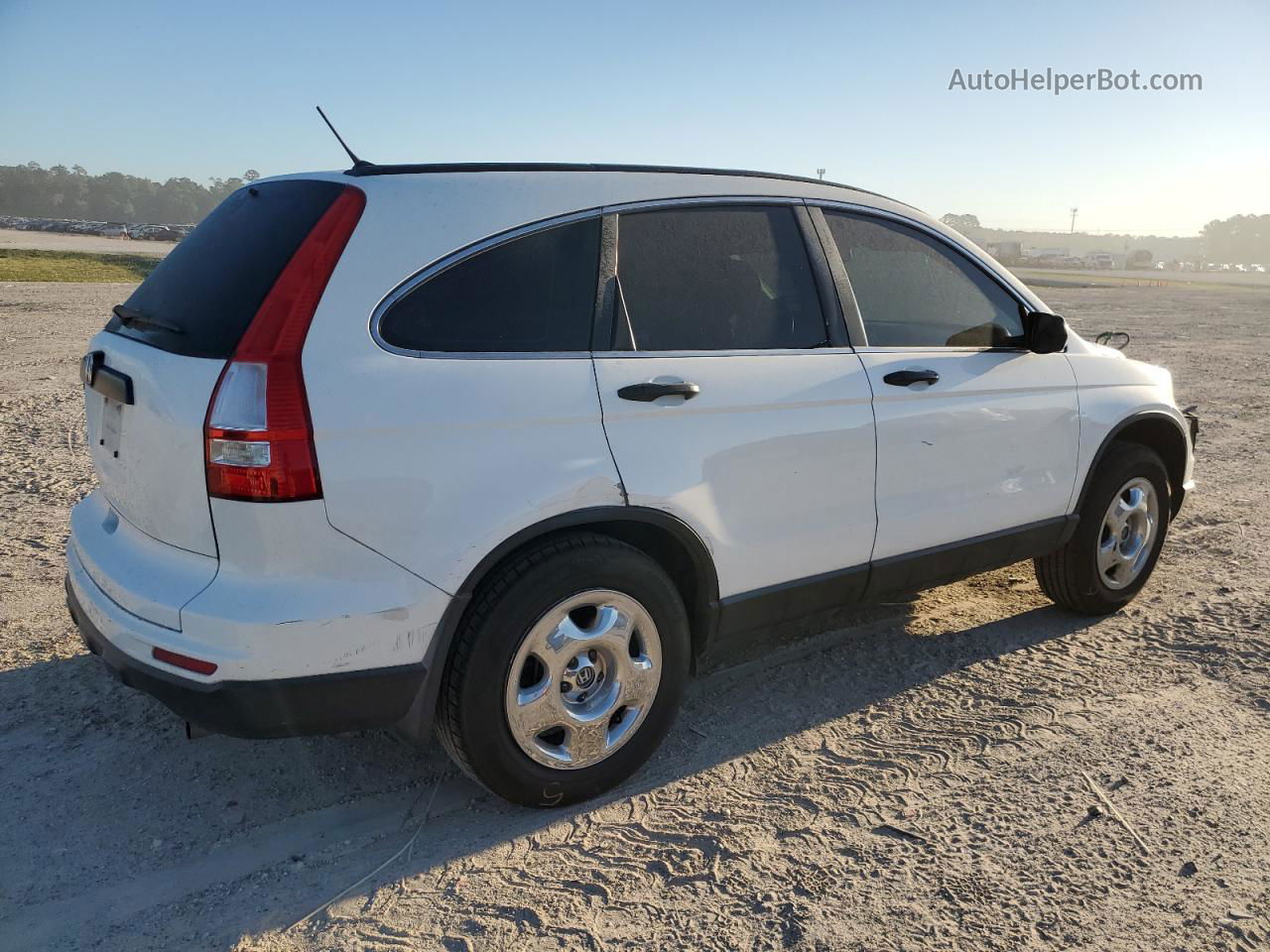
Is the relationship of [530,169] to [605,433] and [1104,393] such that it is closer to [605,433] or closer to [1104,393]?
[605,433]

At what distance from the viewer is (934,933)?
2605mm

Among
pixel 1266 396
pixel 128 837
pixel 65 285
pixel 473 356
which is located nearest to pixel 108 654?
pixel 128 837

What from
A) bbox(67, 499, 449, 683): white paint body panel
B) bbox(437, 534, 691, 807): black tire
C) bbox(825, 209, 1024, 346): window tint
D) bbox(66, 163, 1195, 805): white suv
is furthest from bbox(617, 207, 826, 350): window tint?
bbox(67, 499, 449, 683): white paint body panel

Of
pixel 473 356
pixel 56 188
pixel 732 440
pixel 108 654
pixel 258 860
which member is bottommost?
pixel 258 860

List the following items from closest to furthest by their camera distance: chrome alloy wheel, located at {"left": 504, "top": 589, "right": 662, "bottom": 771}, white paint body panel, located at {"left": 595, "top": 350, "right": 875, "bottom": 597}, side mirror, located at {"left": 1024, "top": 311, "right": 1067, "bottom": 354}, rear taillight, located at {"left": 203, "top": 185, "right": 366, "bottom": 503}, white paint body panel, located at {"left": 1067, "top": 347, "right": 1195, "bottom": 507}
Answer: rear taillight, located at {"left": 203, "top": 185, "right": 366, "bottom": 503}, chrome alloy wheel, located at {"left": 504, "top": 589, "right": 662, "bottom": 771}, white paint body panel, located at {"left": 595, "top": 350, "right": 875, "bottom": 597}, side mirror, located at {"left": 1024, "top": 311, "right": 1067, "bottom": 354}, white paint body panel, located at {"left": 1067, "top": 347, "right": 1195, "bottom": 507}

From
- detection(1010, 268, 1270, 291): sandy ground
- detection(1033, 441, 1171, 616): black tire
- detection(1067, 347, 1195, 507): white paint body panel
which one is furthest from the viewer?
detection(1010, 268, 1270, 291): sandy ground

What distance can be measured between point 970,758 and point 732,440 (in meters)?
1.39

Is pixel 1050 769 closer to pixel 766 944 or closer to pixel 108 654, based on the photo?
pixel 766 944

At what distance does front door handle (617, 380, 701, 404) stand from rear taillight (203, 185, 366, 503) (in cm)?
93

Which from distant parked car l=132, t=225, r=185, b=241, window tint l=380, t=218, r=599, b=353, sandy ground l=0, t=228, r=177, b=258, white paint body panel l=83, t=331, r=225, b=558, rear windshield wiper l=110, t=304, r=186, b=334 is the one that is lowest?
white paint body panel l=83, t=331, r=225, b=558

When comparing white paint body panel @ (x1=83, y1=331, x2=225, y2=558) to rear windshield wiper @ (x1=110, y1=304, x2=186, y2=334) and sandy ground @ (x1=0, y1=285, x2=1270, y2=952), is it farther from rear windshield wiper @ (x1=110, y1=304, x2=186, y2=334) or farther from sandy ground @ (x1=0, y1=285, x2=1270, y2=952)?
sandy ground @ (x1=0, y1=285, x2=1270, y2=952)

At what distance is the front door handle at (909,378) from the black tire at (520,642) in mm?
1156

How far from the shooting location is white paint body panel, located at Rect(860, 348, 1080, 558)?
12.1 feet

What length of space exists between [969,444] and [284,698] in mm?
2636
